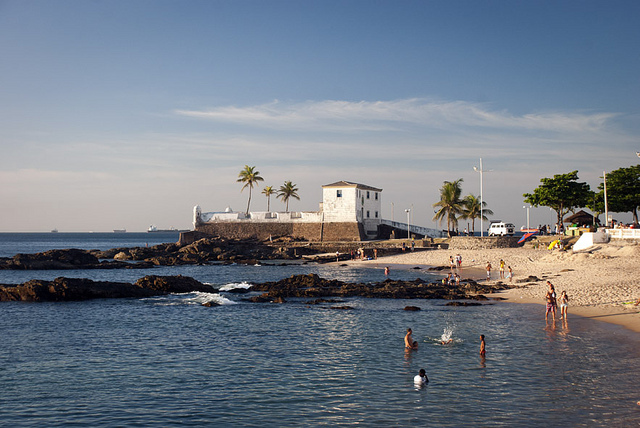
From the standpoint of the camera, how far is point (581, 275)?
36438 mm

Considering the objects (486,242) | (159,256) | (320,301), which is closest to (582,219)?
(486,242)

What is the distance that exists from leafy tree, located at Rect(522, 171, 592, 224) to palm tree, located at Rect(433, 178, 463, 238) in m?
12.1

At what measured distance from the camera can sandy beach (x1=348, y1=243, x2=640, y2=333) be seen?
26562 millimetres

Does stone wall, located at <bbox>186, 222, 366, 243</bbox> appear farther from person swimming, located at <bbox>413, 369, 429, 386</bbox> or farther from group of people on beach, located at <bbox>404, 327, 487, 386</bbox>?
person swimming, located at <bbox>413, 369, 429, 386</bbox>

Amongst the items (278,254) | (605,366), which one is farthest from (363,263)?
(605,366)

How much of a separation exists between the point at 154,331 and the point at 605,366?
19616 millimetres

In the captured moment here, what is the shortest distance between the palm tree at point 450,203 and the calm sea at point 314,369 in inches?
2012

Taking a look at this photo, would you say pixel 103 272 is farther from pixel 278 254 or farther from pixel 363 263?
pixel 363 263

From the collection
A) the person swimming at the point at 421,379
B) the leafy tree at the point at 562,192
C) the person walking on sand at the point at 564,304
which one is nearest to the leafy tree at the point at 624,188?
the leafy tree at the point at 562,192

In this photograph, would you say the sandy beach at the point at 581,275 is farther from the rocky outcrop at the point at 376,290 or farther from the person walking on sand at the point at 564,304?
the rocky outcrop at the point at 376,290

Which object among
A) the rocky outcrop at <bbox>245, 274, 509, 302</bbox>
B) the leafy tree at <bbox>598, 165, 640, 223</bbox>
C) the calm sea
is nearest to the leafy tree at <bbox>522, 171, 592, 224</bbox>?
the leafy tree at <bbox>598, 165, 640, 223</bbox>

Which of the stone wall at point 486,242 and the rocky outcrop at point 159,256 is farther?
the rocky outcrop at point 159,256

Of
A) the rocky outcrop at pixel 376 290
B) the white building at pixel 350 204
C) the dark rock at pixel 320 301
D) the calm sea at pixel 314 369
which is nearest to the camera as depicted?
the calm sea at pixel 314 369

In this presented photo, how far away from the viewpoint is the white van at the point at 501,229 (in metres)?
70.2
